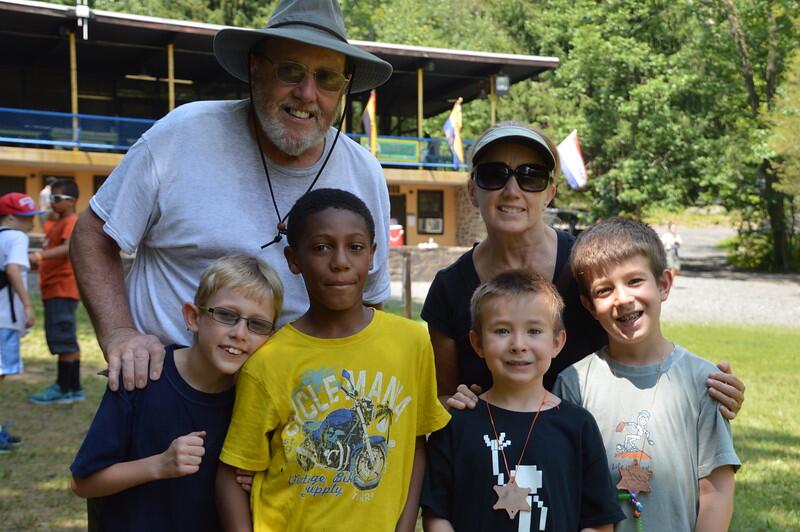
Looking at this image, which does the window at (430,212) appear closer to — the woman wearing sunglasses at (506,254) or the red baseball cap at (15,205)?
the red baseball cap at (15,205)

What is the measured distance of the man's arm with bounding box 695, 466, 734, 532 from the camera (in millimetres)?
2752

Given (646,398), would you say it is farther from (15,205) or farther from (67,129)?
(67,129)

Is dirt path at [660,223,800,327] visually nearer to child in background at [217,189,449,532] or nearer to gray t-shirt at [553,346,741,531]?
gray t-shirt at [553,346,741,531]

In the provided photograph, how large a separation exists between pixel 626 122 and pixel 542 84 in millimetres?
7777

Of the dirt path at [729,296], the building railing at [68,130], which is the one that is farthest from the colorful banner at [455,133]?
the building railing at [68,130]

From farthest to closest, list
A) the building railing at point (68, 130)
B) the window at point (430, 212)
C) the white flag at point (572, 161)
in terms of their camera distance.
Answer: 1. the window at point (430, 212)
2. the building railing at point (68, 130)
3. the white flag at point (572, 161)

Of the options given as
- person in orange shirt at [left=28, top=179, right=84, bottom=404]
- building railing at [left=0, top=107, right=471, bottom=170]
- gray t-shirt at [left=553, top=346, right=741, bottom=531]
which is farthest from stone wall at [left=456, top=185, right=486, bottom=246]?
gray t-shirt at [left=553, top=346, right=741, bottom=531]

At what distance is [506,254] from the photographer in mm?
3129

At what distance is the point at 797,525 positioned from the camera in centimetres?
537

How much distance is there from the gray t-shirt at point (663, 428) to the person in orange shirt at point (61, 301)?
6675 mm

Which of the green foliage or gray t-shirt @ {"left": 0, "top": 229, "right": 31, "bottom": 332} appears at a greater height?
the green foliage

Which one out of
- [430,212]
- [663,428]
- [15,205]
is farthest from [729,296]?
[663,428]

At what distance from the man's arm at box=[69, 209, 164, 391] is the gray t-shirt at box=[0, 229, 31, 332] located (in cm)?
440

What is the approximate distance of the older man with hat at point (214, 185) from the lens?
2969 mm
